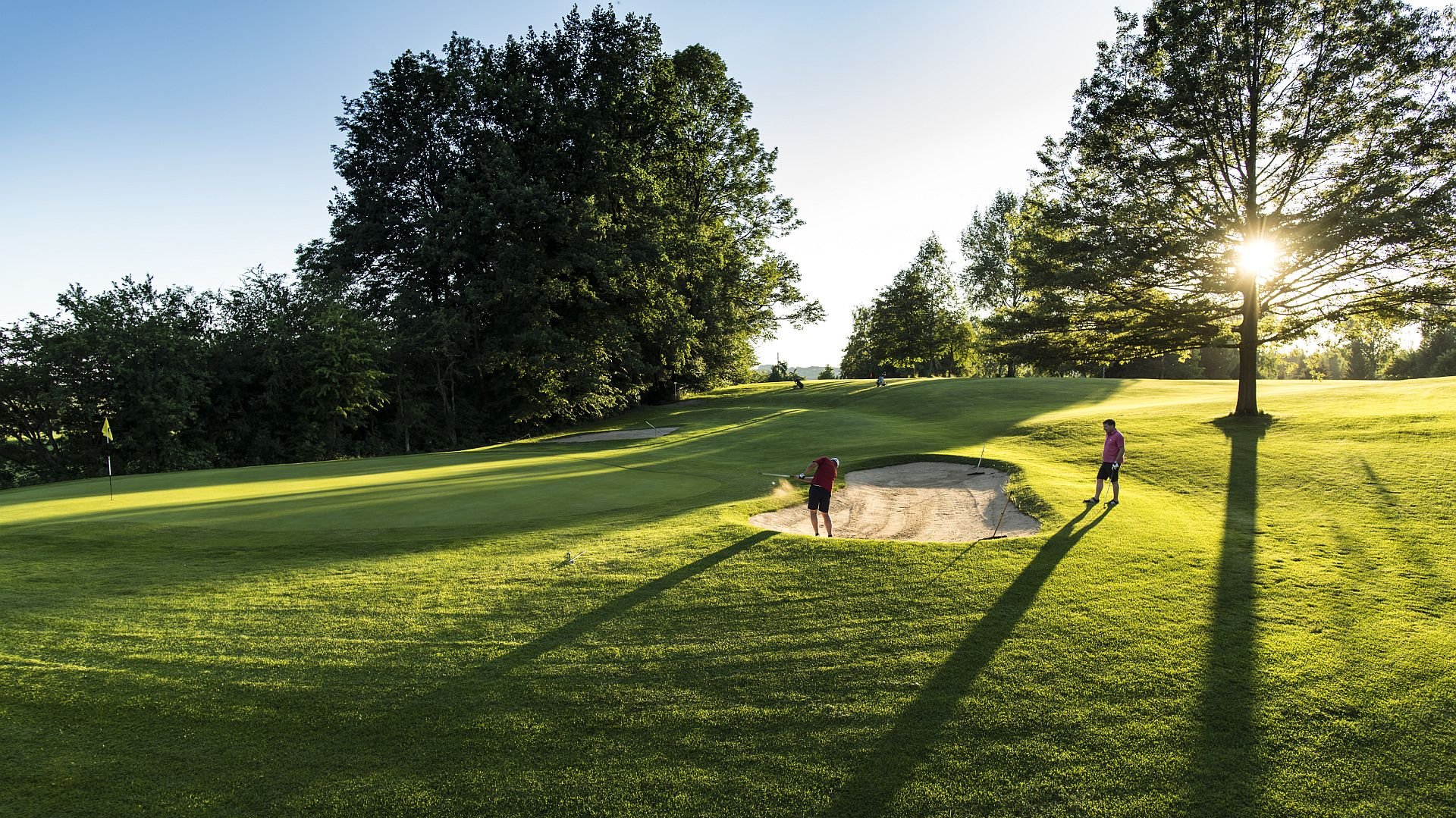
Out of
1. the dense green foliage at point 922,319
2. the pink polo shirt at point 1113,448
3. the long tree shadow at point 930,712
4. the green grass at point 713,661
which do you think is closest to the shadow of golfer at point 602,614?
the green grass at point 713,661

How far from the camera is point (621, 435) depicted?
112 ft

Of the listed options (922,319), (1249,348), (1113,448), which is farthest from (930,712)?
(922,319)

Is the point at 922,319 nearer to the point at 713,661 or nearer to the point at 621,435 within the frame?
the point at 621,435

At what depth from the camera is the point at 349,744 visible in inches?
214

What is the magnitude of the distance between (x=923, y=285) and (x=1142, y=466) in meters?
49.9

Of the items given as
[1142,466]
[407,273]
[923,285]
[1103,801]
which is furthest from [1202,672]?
[923,285]

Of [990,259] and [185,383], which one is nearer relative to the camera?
[185,383]

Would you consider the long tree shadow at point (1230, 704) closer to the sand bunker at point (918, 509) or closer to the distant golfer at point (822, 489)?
the sand bunker at point (918, 509)

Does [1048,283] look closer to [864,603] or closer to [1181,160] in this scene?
[1181,160]

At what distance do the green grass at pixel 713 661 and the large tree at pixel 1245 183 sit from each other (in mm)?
12336

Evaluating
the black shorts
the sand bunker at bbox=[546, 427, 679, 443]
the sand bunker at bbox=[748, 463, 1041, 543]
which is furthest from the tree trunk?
the sand bunker at bbox=[546, 427, 679, 443]

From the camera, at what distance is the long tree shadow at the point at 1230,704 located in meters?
4.89

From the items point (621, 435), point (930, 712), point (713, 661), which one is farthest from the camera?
point (621, 435)

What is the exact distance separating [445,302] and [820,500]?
114ft
